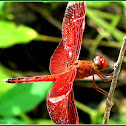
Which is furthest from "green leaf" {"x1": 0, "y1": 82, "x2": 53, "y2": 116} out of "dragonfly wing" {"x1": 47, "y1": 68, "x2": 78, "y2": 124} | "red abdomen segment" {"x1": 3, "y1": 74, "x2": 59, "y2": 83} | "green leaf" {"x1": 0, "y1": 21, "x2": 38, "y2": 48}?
"green leaf" {"x1": 0, "y1": 21, "x2": 38, "y2": 48}

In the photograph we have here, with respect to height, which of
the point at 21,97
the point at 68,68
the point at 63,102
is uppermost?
the point at 68,68

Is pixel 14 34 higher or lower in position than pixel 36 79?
higher

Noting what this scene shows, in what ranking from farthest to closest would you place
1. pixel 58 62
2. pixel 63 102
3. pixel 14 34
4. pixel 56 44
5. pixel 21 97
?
1. pixel 56 44
2. pixel 14 34
3. pixel 21 97
4. pixel 58 62
5. pixel 63 102

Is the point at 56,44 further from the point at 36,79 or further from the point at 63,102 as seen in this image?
the point at 63,102

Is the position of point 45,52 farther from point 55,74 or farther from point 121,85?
point 55,74

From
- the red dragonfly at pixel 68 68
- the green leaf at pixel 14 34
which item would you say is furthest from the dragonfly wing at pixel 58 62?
the green leaf at pixel 14 34

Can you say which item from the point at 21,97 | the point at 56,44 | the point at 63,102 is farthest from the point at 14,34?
the point at 63,102

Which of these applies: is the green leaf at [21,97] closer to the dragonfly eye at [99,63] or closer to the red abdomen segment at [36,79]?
the red abdomen segment at [36,79]
